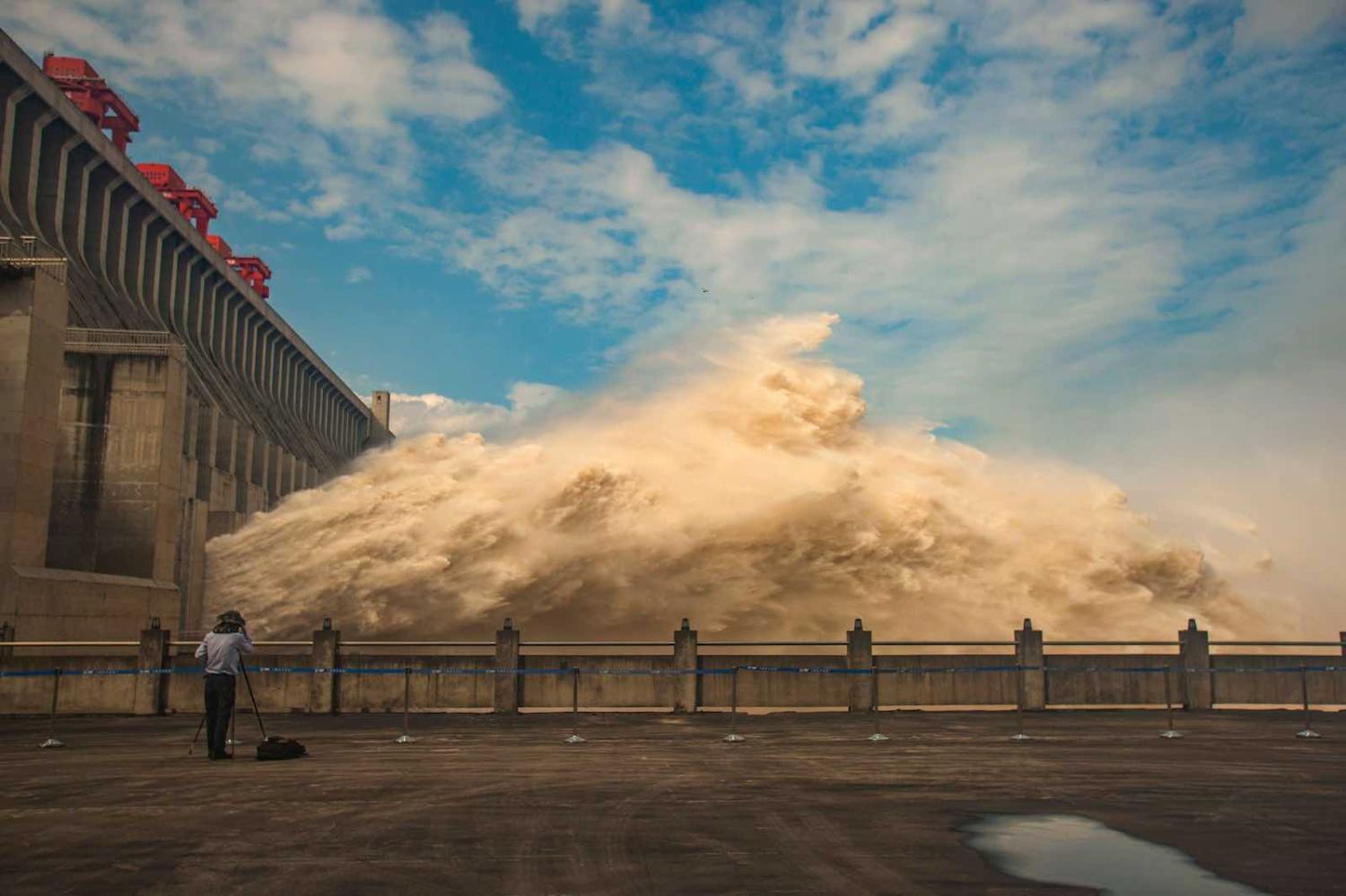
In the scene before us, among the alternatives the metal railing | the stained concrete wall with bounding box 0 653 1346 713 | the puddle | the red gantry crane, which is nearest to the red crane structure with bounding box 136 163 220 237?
the red gantry crane

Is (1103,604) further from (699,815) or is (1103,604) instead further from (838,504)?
(699,815)

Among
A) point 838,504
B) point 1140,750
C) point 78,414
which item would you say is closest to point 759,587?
point 838,504

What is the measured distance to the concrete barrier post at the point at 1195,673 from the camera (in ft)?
76.3

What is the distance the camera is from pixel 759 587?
37.6 m

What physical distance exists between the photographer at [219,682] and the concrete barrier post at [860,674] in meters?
12.9

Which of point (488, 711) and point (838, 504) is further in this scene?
point (838, 504)

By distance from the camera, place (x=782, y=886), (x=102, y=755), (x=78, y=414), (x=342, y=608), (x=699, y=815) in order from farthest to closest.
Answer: (x=342, y=608) < (x=78, y=414) < (x=102, y=755) < (x=699, y=815) < (x=782, y=886)

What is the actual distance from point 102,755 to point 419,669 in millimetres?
7879

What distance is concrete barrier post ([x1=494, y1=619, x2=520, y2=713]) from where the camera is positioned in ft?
71.1

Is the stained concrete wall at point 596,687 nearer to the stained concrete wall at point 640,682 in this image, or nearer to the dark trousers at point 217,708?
the stained concrete wall at point 640,682

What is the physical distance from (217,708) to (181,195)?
270 feet

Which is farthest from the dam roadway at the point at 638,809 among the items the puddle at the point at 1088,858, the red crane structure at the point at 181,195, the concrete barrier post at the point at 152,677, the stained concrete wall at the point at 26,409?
the red crane structure at the point at 181,195

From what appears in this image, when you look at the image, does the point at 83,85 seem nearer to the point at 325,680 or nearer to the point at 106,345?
the point at 106,345

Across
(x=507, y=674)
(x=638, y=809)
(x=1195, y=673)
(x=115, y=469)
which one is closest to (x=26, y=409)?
(x=115, y=469)
